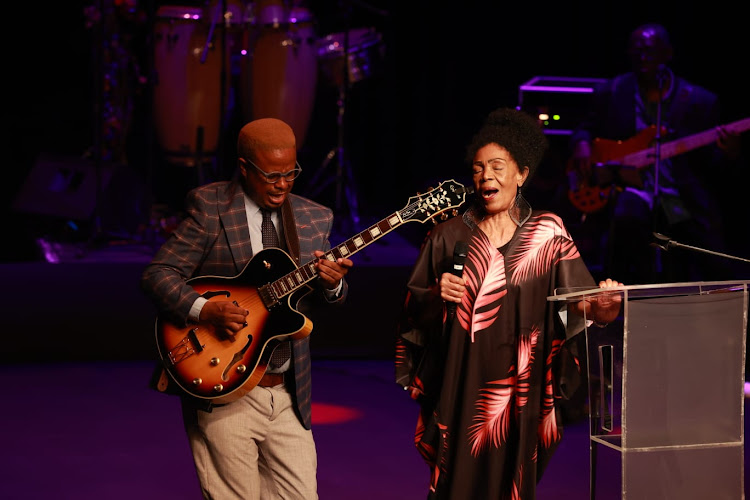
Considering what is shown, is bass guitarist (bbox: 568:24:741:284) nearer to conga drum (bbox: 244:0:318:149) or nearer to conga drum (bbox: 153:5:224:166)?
conga drum (bbox: 244:0:318:149)

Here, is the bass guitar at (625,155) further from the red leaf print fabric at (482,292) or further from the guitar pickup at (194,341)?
the guitar pickup at (194,341)

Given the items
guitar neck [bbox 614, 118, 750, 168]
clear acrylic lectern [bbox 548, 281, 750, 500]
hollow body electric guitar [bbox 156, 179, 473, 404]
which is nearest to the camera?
clear acrylic lectern [bbox 548, 281, 750, 500]

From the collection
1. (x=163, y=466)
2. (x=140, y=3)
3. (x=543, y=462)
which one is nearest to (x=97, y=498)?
(x=163, y=466)

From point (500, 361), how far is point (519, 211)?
57 cm

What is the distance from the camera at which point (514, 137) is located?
150 inches

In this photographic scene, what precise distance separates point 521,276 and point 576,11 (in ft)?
22.1

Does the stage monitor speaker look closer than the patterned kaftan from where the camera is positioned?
No

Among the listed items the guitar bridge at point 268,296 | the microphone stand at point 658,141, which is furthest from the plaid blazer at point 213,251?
the microphone stand at point 658,141

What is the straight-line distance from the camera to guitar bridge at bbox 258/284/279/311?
374 centimetres

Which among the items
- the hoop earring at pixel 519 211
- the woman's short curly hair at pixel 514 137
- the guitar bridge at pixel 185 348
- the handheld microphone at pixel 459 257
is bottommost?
the guitar bridge at pixel 185 348

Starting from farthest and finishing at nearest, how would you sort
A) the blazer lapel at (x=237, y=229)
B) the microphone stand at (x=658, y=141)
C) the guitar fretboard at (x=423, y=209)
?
the microphone stand at (x=658, y=141), the guitar fretboard at (x=423, y=209), the blazer lapel at (x=237, y=229)

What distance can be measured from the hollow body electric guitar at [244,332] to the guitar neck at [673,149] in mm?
4315

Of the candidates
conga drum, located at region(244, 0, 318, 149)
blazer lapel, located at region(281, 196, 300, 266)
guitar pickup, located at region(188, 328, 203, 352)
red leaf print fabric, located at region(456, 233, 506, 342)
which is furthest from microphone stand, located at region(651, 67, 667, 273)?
guitar pickup, located at region(188, 328, 203, 352)

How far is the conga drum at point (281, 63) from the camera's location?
9.12 meters
